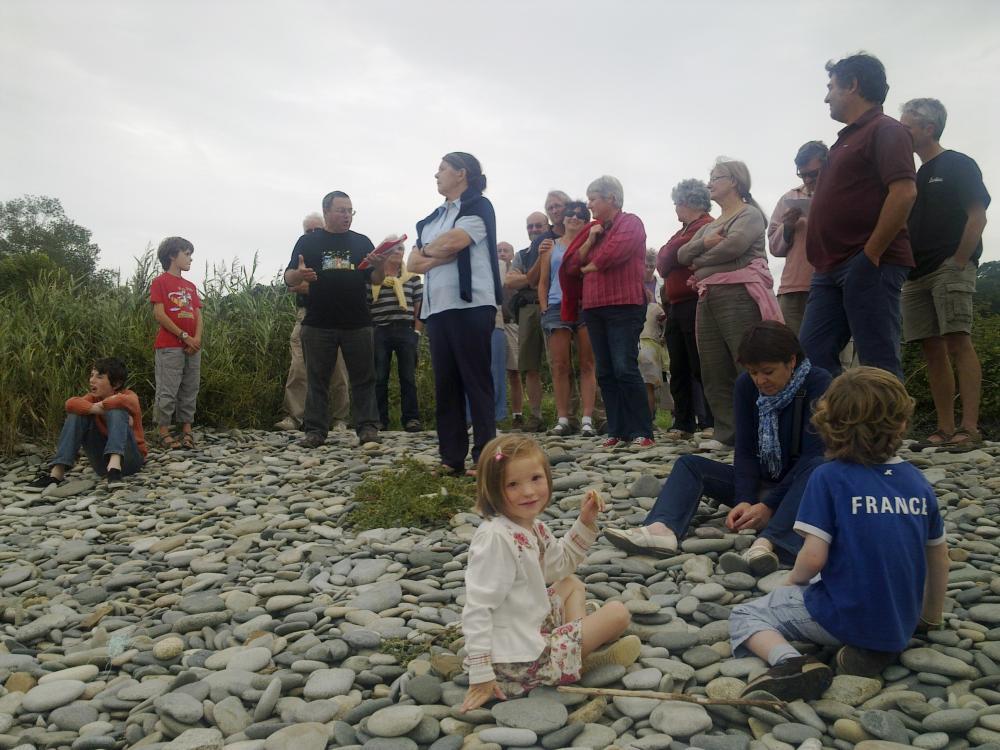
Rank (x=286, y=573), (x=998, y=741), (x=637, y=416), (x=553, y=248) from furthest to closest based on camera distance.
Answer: (x=553, y=248) < (x=637, y=416) < (x=286, y=573) < (x=998, y=741)

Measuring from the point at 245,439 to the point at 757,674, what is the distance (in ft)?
21.1

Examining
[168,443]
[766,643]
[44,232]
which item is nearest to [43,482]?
[168,443]

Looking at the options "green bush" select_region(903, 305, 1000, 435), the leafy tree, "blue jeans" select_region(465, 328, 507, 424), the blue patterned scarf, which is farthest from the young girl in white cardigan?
the leafy tree

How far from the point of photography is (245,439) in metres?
8.05

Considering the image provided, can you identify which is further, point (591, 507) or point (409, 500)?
point (409, 500)

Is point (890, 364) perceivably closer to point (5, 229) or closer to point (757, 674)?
point (757, 674)

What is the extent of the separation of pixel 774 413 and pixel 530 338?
14.5 ft

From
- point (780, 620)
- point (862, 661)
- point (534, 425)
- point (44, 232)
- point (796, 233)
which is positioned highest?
point (44, 232)

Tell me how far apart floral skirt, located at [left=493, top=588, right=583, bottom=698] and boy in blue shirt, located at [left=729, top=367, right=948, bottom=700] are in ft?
1.78

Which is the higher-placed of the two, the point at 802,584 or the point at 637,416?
the point at 637,416

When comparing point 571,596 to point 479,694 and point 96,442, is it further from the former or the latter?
point 96,442

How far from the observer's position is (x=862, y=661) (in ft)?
8.42

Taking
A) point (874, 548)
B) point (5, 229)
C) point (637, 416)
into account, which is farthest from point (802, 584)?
point (5, 229)

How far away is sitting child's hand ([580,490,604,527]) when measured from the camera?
106 inches
